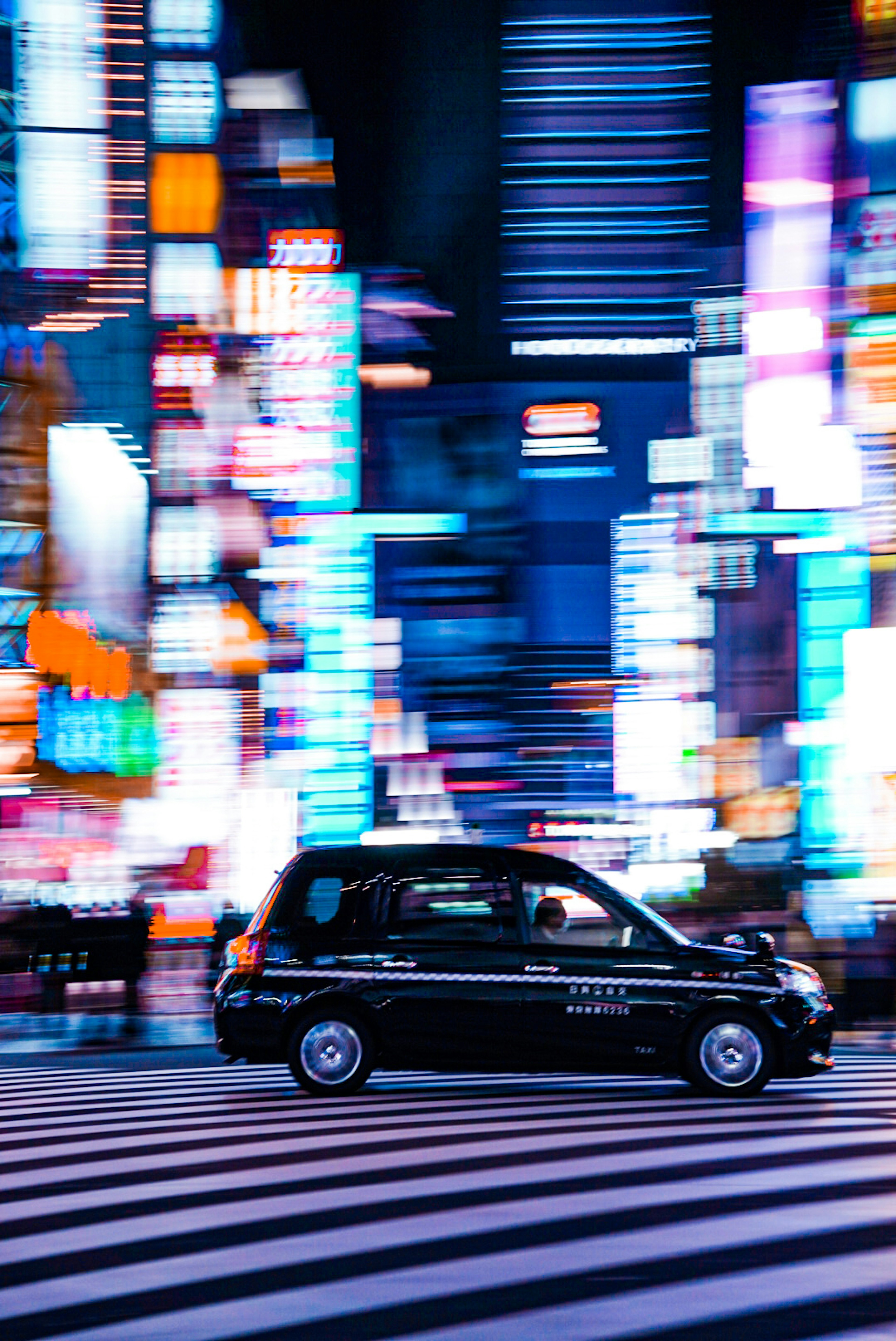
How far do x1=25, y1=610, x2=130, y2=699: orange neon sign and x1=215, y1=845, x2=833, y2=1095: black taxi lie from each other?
130 ft

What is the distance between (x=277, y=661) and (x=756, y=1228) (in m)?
56.5

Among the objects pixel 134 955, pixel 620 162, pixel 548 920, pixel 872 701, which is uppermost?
pixel 620 162

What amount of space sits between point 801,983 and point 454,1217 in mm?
3906

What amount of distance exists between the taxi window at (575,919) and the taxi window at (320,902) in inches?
40.9

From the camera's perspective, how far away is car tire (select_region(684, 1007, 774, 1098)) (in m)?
8.95

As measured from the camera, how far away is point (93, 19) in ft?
131

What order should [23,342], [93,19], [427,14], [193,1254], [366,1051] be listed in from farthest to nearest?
[427,14] → [93,19] → [23,342] → [366,1051] → [193,1254]

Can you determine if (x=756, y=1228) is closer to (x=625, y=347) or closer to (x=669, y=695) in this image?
(x=669, y=695)

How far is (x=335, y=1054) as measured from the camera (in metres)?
9.27

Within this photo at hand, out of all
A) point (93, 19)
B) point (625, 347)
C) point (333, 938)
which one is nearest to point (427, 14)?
point (625, 347)

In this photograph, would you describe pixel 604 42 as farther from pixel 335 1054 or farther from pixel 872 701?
pixel 335 1054

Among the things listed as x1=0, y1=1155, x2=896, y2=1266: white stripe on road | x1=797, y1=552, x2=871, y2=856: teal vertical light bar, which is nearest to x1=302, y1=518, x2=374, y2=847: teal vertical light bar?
x1=797, y1=552, x2=871, y2=856: teal vertical light bar

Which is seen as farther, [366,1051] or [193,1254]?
[366,1051]

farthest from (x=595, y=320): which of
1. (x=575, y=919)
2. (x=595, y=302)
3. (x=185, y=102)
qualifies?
(x=575, y=919)
